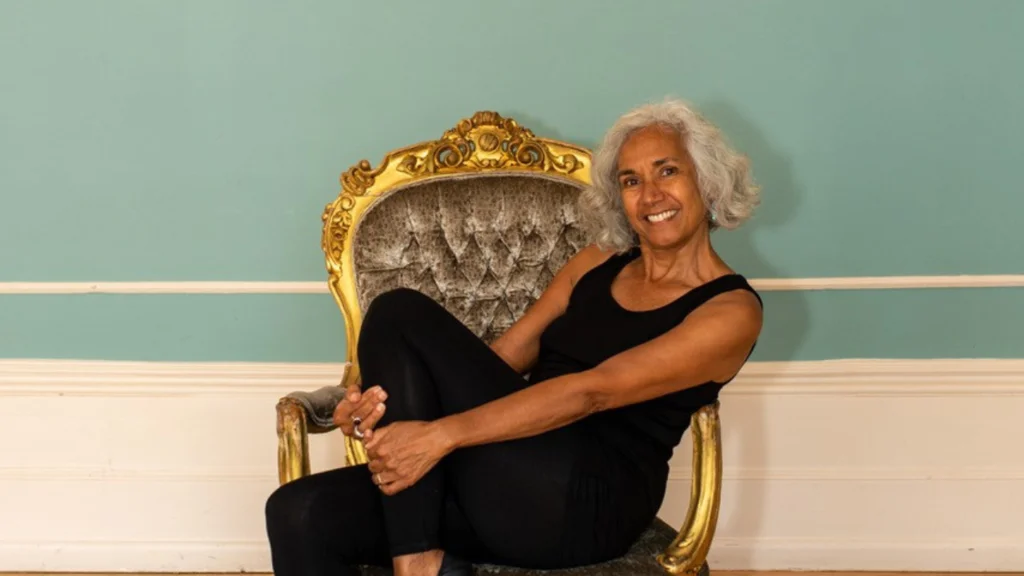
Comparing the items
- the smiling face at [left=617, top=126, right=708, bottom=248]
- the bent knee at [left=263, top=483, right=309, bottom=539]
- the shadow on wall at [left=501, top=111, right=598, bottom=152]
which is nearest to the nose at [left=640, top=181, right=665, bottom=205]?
the smiling face at [left=617, top=126, right=708, bottom=248]

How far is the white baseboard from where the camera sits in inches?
111

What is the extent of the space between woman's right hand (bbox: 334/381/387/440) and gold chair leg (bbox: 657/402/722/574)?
0.57 metres

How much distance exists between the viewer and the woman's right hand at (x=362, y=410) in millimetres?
1817

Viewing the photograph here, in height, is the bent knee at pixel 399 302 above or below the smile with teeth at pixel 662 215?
below

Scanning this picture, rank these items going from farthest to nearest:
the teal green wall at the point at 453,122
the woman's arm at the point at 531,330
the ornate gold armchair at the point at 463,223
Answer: the teal green wall at the point at 453,122
the ornate gold armchair at the point at 463,223
the woman's arm at the point at 531,330

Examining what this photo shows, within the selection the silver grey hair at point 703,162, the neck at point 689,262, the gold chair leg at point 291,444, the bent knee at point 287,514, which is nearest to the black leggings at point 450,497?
the bent knee at point 287,514

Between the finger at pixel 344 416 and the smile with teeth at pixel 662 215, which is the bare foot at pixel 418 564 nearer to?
the finger at pixel 344 416

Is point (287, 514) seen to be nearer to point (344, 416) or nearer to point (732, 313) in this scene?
point (344, 416)

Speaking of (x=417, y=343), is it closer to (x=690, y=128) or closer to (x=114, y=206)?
(x=690, y=128)

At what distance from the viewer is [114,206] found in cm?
274

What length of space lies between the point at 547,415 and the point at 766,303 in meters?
1.14

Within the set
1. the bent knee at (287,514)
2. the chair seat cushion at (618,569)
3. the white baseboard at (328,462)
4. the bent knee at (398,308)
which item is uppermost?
the bent knee at (398,308)

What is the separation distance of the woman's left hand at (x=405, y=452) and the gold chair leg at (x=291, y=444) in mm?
249

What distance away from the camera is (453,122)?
269 cm
